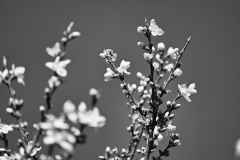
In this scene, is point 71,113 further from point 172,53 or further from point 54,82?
point 172,53

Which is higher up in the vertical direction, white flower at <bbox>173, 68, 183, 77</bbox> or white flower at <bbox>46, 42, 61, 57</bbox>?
white flower at <bbox>173, 68, 183, 77</bbox>

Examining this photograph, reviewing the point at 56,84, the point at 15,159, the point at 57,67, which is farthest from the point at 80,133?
the point at 15,159

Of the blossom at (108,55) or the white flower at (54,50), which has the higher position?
the blossom at (108,55)

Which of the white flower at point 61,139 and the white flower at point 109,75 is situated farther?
the white flower at point 109,75

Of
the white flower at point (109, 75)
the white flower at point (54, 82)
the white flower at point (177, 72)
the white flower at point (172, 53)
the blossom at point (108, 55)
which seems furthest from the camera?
the blossom at point (108, 55)

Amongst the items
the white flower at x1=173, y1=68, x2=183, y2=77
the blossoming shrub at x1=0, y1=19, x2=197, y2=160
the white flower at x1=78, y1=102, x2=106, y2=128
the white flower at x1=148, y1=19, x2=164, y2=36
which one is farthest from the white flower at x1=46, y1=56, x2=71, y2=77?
the white flower at x1=173, y1=68, x2=183, y2=77

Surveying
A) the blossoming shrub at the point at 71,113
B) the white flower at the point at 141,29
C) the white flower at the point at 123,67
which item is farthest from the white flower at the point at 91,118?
the white flower at the point at 141,29

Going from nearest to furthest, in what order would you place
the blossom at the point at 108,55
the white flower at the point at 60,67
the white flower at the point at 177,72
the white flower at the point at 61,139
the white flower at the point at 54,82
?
the white flower at the point at 61,139, the white flower at the point at 54,82, the white flower at the point at 60,67, the white flower at the point at 177,72, the blossom at the point at 108,55

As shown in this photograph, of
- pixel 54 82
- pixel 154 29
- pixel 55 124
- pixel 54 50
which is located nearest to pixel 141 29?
pixel 154 29

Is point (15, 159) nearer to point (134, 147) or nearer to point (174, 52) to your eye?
point (134, 147)

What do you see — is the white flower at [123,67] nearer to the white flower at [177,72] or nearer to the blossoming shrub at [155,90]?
the blossoming shrub at [155,90]

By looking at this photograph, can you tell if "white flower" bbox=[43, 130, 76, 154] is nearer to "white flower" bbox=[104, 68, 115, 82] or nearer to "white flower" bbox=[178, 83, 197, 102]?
"white flower" bbox=[104, 68, 115, 82]
